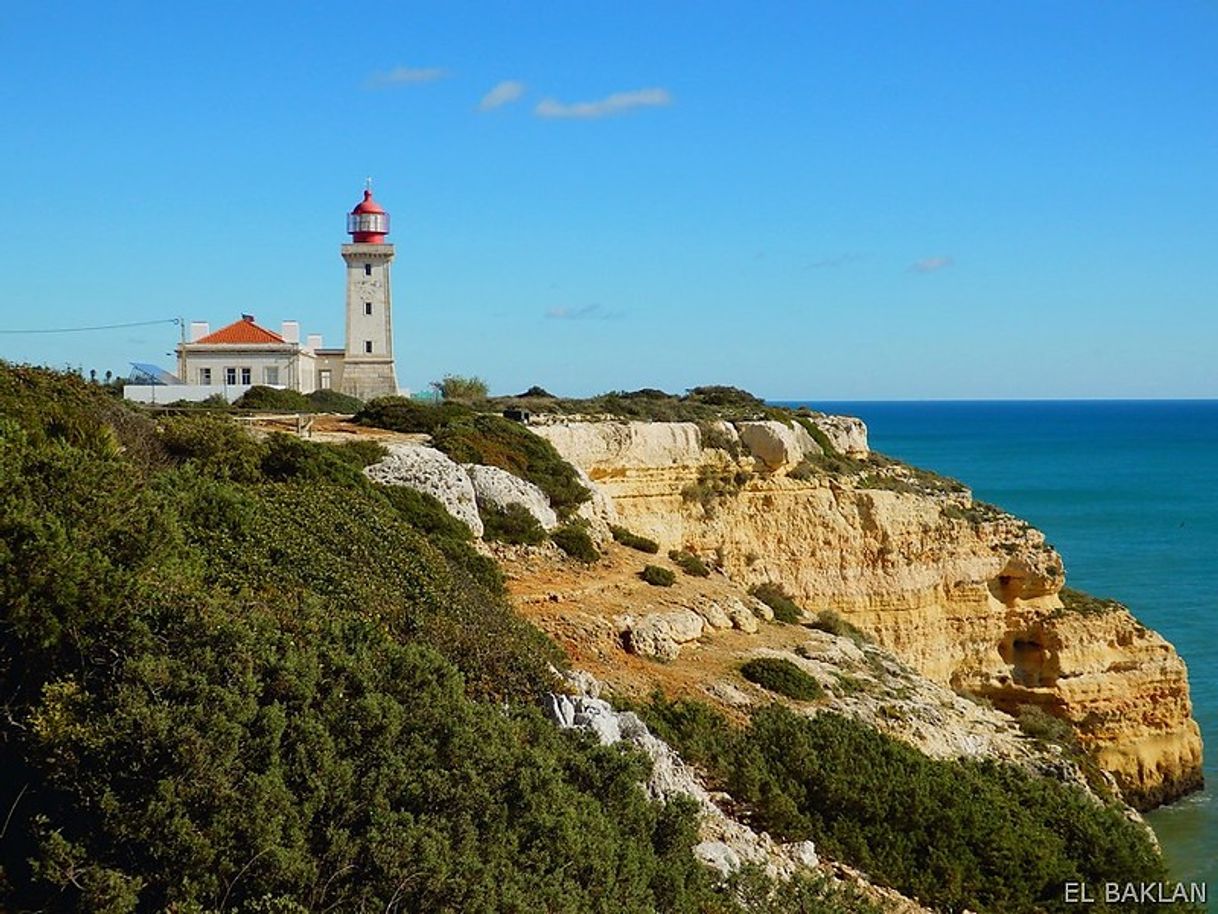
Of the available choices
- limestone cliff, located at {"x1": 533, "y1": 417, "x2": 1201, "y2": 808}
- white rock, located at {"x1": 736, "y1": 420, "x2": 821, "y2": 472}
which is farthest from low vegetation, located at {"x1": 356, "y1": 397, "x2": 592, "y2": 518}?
white rock, located at {"x1": 736, "y1": 420, "x2": 821, "y2": 472}

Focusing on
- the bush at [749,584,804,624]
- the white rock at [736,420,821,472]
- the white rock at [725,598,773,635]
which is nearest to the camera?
the white rock at [725,598,773,635]

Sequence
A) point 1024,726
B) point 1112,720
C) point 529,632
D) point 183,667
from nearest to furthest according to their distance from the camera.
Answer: point 183,667
point 529,632
point 1024,726
point 1112,720

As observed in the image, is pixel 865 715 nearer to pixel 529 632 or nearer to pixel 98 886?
pixel 529 632

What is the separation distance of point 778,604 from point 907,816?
10.9m

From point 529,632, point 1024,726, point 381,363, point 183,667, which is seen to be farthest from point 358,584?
point 381,363

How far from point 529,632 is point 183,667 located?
517 cm

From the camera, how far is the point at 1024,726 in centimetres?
2373

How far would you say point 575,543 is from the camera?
20844mm

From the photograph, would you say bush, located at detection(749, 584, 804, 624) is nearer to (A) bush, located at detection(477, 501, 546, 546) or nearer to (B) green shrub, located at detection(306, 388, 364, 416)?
(A) bush, located at detection(477, 501, 546, 546)

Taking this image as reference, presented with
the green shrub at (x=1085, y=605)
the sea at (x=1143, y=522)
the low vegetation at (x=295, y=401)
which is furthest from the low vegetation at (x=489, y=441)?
the green shrub at (x=1085, y=605)

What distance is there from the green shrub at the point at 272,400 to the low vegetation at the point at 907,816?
17937mm

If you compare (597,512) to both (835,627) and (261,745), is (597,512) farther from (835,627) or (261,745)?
(261,745)

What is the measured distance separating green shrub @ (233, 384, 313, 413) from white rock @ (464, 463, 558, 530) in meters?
9.85

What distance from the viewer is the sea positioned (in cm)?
2844
